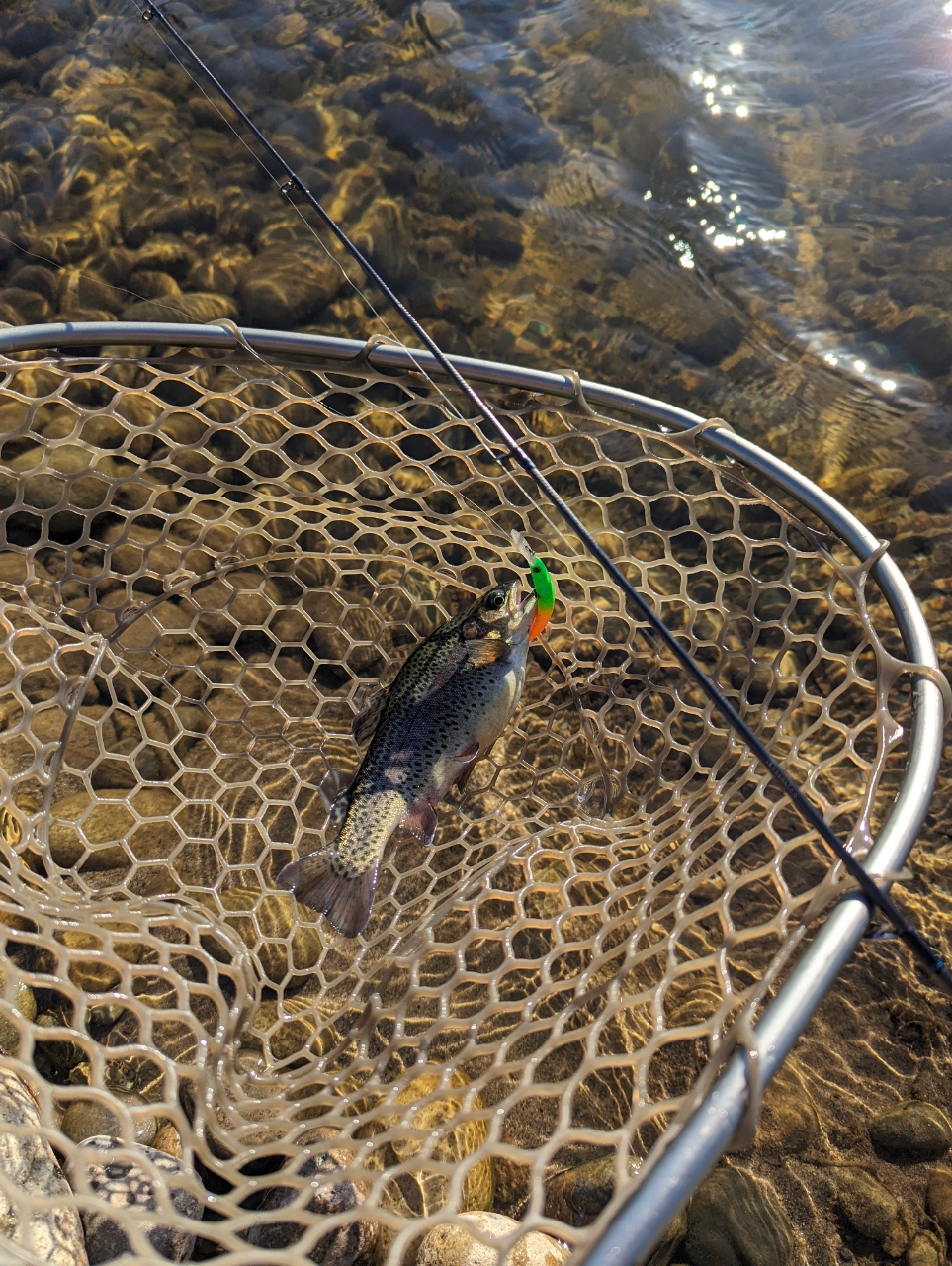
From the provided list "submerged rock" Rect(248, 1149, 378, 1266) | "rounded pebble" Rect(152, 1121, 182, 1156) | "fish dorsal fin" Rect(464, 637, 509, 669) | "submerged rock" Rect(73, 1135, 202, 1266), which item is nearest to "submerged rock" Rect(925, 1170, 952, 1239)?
"submerged rock" Rect(248, 1149, 378, 1266)

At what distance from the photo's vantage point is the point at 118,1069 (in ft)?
10.7

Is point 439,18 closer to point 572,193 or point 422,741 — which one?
point 572,193

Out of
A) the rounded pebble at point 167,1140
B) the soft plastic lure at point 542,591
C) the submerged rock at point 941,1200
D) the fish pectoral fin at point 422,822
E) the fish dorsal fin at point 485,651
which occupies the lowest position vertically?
the rounded pebble at point 167,1140

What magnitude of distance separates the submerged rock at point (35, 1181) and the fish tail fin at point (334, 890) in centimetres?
96

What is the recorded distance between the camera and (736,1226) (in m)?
2.93

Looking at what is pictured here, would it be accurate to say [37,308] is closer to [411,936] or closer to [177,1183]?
[411,936]

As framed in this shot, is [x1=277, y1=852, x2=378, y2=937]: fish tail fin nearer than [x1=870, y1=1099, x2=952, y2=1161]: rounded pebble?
Yes

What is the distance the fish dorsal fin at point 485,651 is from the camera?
9.90 ft

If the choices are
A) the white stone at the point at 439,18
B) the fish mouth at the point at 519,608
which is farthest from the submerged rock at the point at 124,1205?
the white stone at the point at 439,18

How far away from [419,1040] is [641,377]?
4.22m

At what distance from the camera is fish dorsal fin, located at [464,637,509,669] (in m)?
3.02

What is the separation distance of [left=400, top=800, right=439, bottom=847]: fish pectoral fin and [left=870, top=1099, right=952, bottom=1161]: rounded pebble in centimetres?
197

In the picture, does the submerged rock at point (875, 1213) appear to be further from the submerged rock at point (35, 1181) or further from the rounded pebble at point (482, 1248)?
the submerged rock at point (35, 1181)

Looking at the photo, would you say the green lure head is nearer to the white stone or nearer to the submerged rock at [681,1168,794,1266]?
the submerged rock at [681,1168,794,1266]
